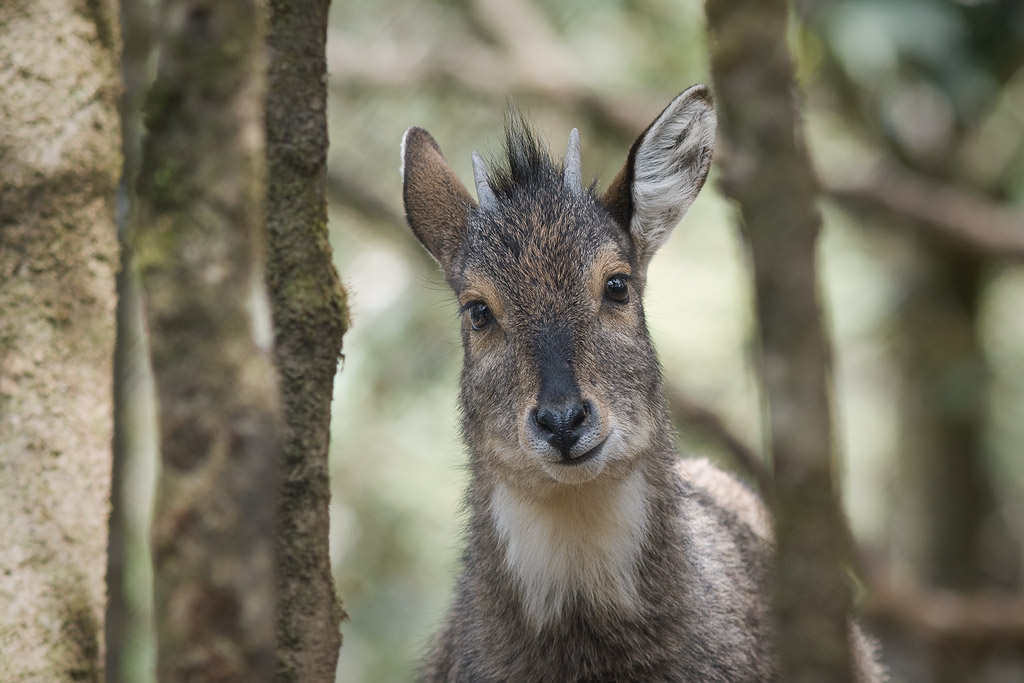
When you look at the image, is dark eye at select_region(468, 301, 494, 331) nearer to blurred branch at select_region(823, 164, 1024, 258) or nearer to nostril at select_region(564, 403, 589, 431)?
nostril at select_region(564, 403, 589, 431)

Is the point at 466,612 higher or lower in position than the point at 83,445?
lower

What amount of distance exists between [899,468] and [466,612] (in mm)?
8525

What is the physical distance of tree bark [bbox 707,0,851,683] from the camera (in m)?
2.43

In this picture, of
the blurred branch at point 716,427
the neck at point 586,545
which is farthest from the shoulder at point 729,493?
the blurred branch at point 716,427

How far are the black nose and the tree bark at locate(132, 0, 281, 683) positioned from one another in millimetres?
1497

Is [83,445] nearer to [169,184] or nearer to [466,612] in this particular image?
[169,184]

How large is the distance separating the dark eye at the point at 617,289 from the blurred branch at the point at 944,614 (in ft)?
14.7

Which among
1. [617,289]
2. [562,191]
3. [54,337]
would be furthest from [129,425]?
[617,289]

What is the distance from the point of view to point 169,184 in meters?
2.45

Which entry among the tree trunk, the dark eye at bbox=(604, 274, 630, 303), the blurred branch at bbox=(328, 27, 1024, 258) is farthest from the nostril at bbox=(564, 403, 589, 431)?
the blurred branch at bbox=(328, 27, 1024, 258)

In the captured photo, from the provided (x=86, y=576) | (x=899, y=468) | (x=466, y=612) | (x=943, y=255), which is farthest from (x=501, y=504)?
(x=899, y=468)

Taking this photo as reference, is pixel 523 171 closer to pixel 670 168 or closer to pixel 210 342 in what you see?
pixel 670 168

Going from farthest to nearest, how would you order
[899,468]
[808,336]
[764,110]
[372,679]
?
1. [899,468]
2. [372,679]
3. [764,110]
4. [808,336]

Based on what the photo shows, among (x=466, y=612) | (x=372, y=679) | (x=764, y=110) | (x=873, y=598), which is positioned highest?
(x=764, y=110)
